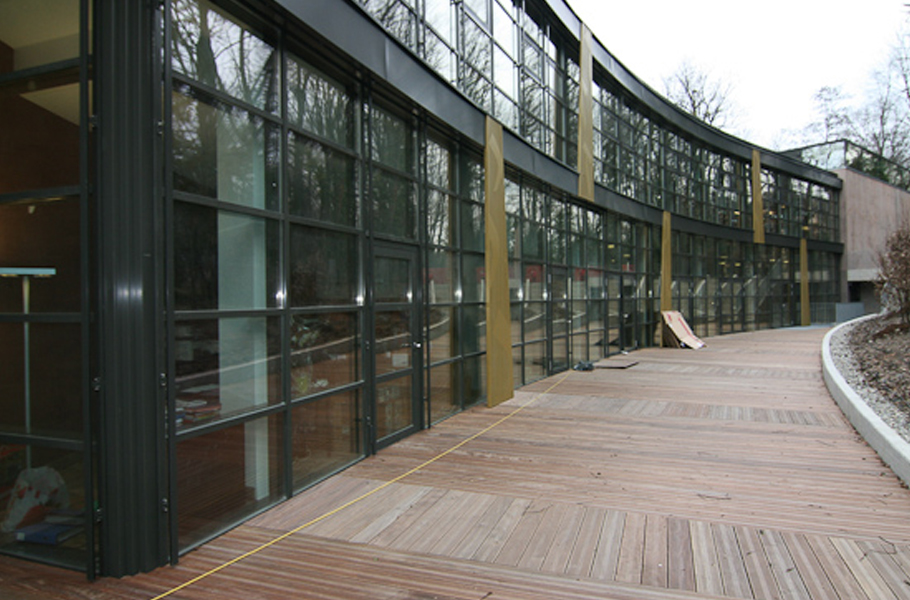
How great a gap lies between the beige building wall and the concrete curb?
26112 millimetres

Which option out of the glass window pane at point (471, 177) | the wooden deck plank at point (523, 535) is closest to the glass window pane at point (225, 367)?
the wooden deck plank at point (523, 535)

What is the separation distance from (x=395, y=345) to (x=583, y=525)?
9.85ft

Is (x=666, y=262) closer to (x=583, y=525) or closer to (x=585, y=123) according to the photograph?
(x=585, y=123)

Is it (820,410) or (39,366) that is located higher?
(39,366)

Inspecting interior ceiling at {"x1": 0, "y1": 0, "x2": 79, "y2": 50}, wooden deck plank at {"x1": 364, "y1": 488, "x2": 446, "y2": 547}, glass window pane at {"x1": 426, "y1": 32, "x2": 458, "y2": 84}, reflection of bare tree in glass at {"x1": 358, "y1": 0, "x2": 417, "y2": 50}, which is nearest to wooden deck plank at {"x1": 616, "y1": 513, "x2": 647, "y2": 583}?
wooden deck plank at {"x1": 364, "y1": 488, "x2": 446, "y2": 547}

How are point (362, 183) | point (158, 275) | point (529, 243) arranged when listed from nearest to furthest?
point (158, 275) → point (362, 183) → point (529, 243)

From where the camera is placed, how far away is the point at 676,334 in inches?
672

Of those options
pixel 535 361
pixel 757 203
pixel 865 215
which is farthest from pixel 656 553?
pixel 865 215

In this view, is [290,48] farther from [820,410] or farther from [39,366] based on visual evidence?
[820,410]

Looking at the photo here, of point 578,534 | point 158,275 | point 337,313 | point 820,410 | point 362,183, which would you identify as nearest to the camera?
point 158,275

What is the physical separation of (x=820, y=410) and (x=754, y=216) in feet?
59.7

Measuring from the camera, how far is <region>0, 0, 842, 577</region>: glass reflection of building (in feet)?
10.3

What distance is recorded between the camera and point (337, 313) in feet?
16.6

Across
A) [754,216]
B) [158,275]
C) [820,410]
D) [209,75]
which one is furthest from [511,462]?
[754,216]
